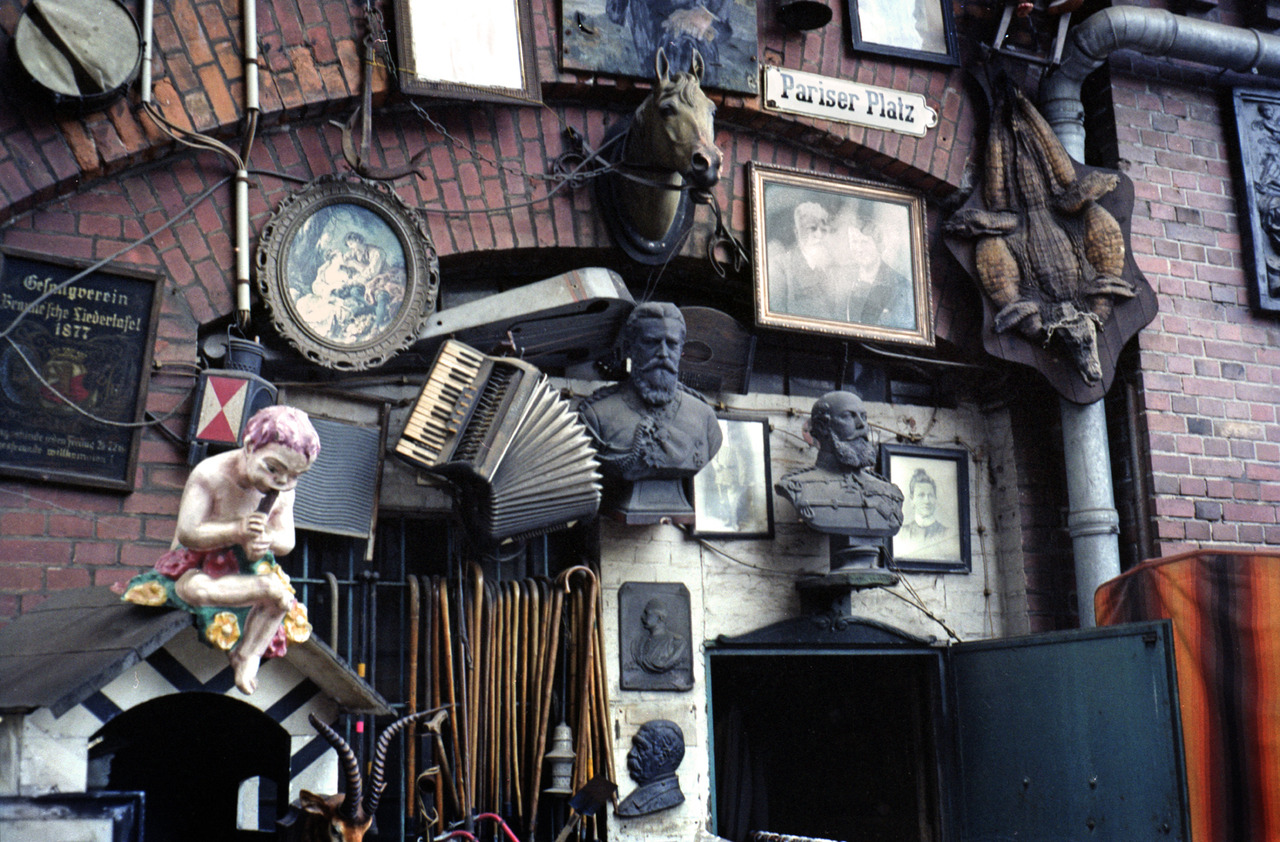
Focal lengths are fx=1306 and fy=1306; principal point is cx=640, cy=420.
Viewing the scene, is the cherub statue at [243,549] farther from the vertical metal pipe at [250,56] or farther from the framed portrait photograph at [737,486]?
the framed portrait photograph at [737,486]

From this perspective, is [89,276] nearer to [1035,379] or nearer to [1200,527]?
[1035,379]

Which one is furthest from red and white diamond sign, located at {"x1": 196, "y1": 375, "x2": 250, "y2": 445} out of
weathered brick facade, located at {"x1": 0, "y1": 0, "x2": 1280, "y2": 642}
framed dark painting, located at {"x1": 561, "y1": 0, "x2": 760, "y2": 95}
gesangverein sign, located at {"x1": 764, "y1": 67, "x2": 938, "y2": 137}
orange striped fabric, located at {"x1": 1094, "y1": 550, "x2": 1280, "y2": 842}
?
orange striped fabric, located at {"x1": 1094, "y1": 550, "x2": 1280, "y2": 842}

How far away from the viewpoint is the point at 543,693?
222 inches

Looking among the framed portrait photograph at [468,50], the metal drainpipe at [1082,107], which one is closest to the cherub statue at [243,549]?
the framed portrait photograph at [468,50]

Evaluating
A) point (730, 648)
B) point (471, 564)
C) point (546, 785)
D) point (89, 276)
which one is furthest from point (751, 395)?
point (89, 276)

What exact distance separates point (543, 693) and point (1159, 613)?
2.66 m

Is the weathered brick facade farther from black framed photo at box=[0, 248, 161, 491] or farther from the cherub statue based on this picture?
the cherub statue

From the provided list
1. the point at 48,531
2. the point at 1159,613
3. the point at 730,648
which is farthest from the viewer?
the point at 730,648

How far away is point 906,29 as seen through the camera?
22.3 ft

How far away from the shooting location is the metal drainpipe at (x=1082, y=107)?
6453 millimetres

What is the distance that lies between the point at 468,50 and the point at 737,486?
238 cm

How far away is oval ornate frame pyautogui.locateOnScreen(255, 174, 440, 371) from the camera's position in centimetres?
535

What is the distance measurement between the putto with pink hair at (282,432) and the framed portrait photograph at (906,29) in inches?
168

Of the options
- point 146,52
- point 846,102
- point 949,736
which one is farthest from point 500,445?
point 949,736
